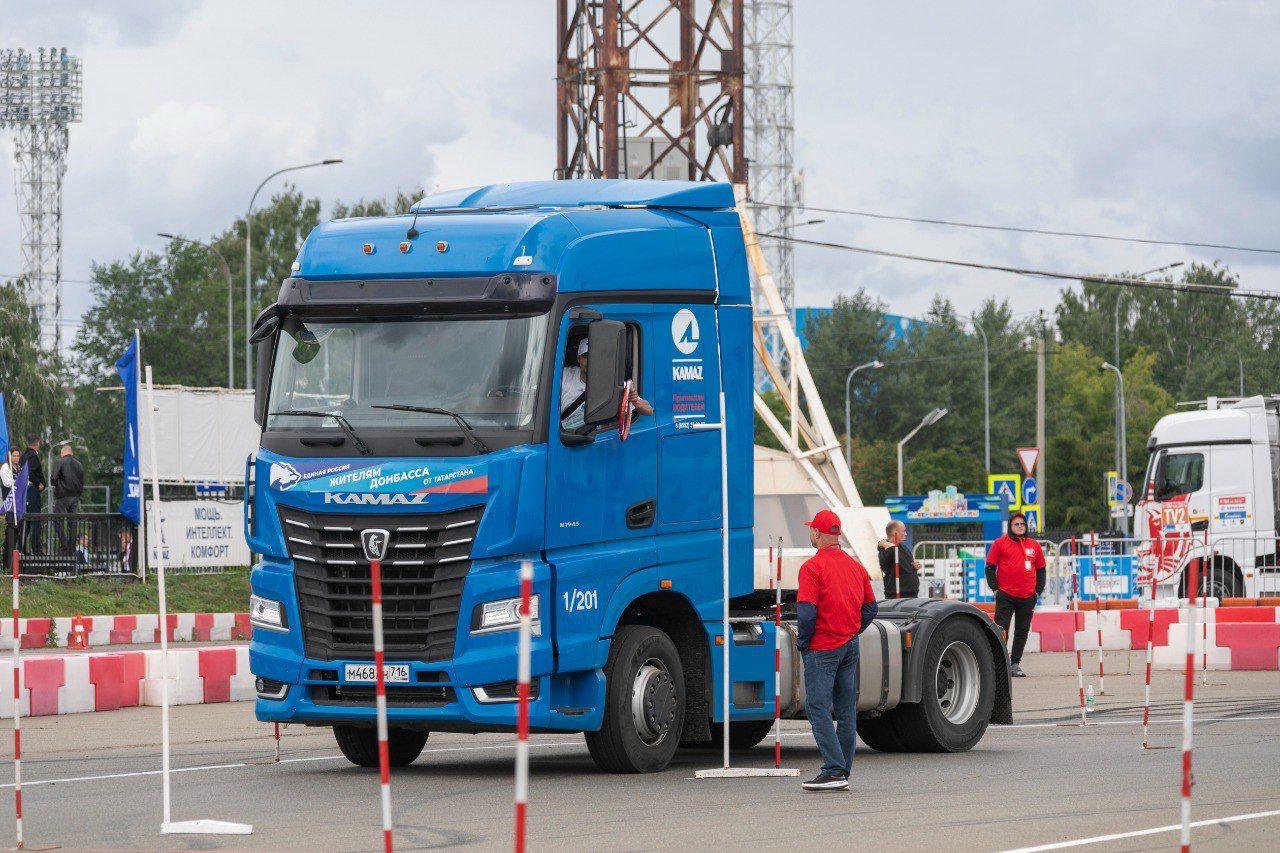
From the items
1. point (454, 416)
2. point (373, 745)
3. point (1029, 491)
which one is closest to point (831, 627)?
point (454, 416)

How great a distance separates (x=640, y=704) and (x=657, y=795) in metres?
1.15

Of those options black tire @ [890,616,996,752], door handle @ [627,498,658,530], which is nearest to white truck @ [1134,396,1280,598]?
black tire @ [890,616,996,752]

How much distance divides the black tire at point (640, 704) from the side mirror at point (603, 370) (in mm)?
1531

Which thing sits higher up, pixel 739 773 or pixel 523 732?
pixel 523 732

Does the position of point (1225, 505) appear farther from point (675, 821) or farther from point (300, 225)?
point (300, 225)

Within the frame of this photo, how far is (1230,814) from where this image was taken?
34.3 feet

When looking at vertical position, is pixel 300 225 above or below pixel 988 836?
above

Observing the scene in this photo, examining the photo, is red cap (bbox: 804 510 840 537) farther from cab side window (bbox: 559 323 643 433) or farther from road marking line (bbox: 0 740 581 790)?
road marking line (bbox: 0 740 581 790)

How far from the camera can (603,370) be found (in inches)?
473

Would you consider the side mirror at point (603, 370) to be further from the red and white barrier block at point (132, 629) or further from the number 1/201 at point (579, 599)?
the red and white barrier block at point (132, 629)

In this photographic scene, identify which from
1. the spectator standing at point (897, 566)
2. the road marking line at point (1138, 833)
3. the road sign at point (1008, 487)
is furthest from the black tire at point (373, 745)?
the road sign at point (1008, 487)

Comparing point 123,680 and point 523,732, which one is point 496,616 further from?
point 123,680

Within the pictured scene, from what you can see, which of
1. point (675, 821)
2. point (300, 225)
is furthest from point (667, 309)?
point (300, 225)

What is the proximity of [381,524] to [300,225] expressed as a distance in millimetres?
88568
